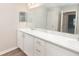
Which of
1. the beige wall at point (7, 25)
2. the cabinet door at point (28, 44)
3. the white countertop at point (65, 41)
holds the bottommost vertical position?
the cabinet door at point (28, 44)

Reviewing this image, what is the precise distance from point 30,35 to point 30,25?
419mm

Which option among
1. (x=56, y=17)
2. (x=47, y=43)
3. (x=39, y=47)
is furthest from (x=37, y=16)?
(x=47, y=43)

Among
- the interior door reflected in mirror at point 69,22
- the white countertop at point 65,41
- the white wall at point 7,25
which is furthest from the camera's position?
the white wall at point 7,25

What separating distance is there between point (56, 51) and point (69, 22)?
0.58m

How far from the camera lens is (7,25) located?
2.02m

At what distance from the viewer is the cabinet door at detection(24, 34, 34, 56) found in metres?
2.20

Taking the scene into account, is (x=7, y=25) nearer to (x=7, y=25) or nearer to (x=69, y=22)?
(x=7, y=25)

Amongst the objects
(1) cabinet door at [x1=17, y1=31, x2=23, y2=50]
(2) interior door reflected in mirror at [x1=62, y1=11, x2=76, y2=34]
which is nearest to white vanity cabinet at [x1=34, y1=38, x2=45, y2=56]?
(1) cabinet door at [x1=17, y1=31, x2=23, y2=50]

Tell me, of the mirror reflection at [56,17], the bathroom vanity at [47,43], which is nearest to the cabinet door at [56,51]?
the bathroom vanity at [47,43]

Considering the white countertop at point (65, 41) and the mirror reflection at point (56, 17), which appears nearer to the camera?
the white countertop at point (65, 41)

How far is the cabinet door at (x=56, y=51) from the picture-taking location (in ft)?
4.42

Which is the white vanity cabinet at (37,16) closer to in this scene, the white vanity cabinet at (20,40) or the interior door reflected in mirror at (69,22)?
the white vanity cabinet at (20,40)

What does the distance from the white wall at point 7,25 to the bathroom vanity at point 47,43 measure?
0.19 metres

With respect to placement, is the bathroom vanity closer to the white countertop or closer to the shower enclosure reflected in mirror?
the white countertop
